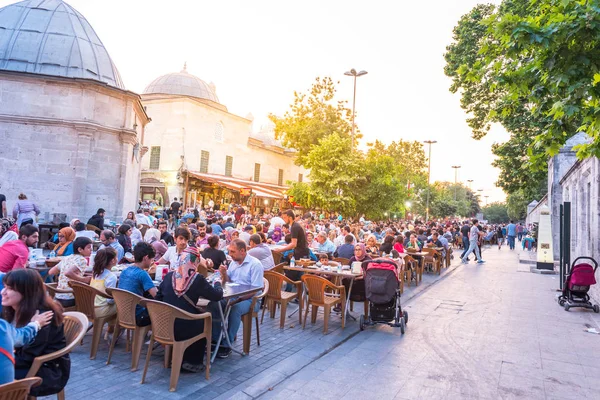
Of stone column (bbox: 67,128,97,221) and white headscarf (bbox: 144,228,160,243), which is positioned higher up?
stone column (bbox: 67,128,97,221)

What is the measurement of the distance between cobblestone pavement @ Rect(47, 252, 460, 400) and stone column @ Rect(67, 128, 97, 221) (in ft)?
34.7

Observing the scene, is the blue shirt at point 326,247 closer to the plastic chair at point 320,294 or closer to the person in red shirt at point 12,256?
the plastic chair at point 320,294

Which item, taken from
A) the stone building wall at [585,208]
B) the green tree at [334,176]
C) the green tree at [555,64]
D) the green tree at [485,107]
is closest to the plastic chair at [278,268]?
the green tree at [555,64]

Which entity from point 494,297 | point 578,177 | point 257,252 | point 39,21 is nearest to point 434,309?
point 494,297

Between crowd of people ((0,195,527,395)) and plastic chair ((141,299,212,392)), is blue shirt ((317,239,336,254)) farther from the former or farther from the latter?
plastic chair ((141,299,212,392))

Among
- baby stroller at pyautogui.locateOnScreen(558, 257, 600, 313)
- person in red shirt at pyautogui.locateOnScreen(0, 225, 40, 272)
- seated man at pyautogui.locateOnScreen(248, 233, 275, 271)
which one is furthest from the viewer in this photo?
baby stroller at pyautogui.locateOnScreen(558, 257, 600, 313)

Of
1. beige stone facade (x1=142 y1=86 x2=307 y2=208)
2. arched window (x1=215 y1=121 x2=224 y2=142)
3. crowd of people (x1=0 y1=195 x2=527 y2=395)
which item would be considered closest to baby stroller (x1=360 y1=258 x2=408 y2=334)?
crowd of people (x1=0 y1=195 x2=527 y2=395)

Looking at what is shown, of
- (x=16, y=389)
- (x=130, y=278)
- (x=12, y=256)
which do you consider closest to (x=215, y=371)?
(x=130, y=278)

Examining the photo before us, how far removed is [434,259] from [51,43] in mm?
16818

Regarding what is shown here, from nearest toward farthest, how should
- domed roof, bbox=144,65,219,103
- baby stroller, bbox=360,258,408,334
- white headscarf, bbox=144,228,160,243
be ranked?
baby stroller, bbox=360,258,408,334 < white headscarf, bbox=144,228,160,243 < domed roof, bbox=144,65,219,103

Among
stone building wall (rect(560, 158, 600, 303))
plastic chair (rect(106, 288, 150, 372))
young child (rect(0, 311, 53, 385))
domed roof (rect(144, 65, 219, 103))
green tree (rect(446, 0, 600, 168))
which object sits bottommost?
plastic chair (rect(106, 288, 150, 372))

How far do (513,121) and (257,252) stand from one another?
638 inches

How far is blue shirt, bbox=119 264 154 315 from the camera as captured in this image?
4.67 m

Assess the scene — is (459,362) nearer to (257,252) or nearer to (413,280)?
(257,252)
